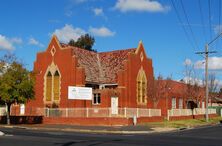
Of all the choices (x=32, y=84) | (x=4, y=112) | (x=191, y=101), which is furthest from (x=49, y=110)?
(x=191, y=101)

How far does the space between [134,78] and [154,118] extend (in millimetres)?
6688

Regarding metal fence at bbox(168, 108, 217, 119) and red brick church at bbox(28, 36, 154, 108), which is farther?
metal fence at bbox(168, 108, 217, 119)

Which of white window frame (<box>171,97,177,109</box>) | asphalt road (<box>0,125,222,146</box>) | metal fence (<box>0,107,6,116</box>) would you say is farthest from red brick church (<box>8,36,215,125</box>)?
asphalt road (<box>0,125,222,146</box>)

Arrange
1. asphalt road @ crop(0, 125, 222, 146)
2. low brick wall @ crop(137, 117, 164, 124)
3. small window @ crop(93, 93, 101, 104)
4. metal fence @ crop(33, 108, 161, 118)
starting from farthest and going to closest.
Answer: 1. small window @ crop(93, 93, 101, 104)
2. low brick wall @ crop(137, 117, 164, 124)
3. metal fence @ crop(33, 108, 161, 118)
4. asphalt road @ crop(0, 125, 222, 146)

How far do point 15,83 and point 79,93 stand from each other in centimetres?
696

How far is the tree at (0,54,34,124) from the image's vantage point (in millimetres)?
40469

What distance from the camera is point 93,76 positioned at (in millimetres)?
50938

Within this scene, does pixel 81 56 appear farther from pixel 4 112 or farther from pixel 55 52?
pixel 4 112

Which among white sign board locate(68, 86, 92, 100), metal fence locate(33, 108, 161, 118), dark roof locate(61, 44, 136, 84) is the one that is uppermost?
dark roof locate(61, 44, 136, 84)

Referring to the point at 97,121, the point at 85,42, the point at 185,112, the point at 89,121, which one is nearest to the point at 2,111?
the point at 89,121

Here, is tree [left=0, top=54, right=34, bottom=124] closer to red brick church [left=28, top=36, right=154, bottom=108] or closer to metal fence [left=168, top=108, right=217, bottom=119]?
red brick church [left=28, top=36, right=154, bottom=108]

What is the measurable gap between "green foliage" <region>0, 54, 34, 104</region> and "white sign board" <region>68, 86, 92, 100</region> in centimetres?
411

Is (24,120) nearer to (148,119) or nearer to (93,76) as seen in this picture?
(93,76)

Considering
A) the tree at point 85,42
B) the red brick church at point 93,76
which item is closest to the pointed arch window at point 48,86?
the red brick church at point 93,76
